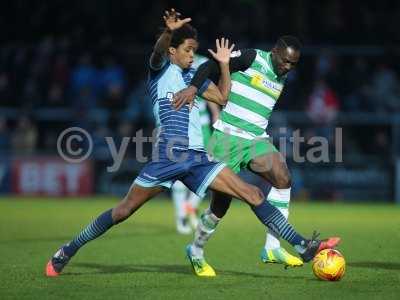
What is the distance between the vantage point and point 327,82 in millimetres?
21609

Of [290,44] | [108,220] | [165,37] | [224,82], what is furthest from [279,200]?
[165,37]

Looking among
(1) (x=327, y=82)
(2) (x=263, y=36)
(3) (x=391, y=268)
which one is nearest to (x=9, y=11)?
(2) (x=263, y=36)

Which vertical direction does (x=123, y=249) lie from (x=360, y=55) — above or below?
below

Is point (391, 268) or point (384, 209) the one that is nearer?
point (391, 268)

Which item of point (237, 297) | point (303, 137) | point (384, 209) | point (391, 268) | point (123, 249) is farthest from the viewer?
point (303, 137)

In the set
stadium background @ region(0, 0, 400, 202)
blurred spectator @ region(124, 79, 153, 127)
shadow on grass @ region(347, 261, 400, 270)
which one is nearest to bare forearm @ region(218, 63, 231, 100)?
shadow on grass @ region(347, 261, 400, 270)

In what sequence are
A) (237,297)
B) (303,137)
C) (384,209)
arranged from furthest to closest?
(303,137) < (384,209) < (237,297)

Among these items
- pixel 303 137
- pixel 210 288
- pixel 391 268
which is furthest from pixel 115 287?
pixel 303 137

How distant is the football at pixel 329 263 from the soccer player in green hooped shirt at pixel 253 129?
35.9 inches

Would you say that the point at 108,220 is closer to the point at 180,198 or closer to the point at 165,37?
the point at 165,37

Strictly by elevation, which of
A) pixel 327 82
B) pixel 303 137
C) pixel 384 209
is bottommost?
pixel 384 209

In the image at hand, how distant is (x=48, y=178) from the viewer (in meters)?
21.5

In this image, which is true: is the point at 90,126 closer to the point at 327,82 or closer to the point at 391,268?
the point at 327,82

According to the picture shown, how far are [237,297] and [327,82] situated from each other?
14604 millimetres
